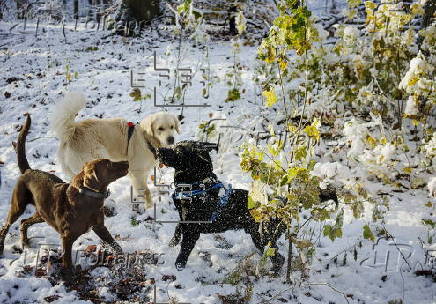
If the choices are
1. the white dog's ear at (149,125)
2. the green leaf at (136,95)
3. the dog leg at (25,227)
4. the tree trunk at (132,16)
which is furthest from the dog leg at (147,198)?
the tree trunk at (132,16)

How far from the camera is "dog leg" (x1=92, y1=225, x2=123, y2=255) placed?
3516mm

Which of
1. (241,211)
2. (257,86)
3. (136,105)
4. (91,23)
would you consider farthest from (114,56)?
(241,211)

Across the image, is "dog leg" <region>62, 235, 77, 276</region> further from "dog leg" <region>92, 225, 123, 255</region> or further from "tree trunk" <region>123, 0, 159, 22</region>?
"tree trunk" <region>123, 0, 159, 22</region>

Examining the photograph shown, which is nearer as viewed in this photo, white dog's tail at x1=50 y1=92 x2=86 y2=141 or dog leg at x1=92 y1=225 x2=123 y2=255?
dog leg at x1=92 y1=225 x2=123 y2=255

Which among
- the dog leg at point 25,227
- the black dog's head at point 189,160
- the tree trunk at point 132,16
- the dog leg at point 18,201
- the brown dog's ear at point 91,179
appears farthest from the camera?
the tree trunk at point 132,16

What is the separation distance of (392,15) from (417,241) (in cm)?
279

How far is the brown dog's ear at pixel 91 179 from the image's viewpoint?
320 centimetres

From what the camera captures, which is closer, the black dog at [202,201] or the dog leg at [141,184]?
Answer: the black dog at [202,201]

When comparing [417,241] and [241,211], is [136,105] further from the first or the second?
[417,241]

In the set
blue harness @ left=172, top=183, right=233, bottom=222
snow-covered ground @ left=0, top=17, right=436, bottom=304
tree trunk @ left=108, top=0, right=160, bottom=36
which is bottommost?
snow-covered ground @ left=0, top=17, right=436, bottom=304

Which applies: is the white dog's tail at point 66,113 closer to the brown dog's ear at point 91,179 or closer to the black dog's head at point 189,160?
the brown dog's ear at point 91,179

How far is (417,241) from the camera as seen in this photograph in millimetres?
3953

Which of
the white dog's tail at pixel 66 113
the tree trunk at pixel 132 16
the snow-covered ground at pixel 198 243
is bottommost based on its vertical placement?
the snow-covered ground at pixel 198 243

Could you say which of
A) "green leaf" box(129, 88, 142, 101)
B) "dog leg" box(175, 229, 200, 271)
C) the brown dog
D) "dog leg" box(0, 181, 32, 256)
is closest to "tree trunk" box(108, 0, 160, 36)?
"green leaf" box(129, 88, 142, 101)
